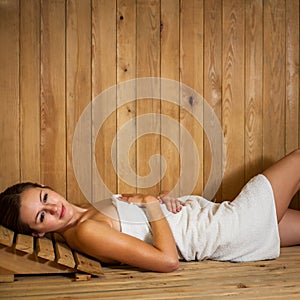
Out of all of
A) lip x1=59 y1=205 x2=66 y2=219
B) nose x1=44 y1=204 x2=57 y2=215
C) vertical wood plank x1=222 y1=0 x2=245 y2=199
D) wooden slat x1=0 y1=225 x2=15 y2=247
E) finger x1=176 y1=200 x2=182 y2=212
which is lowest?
wooden slat x1=0 y1=225 x2=15 y2=247

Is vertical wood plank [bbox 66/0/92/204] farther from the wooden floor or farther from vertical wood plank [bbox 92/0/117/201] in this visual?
the wooden floor

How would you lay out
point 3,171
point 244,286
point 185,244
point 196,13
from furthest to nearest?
1. point 196,13
2. point 3,171
3. point 185,244
4. point 244,286

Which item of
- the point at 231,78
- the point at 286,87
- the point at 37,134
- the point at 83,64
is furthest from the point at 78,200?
the point at 286,87

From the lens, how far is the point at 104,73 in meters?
2.58

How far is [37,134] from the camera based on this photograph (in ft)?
8.28

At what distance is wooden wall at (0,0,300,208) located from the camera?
2.51m

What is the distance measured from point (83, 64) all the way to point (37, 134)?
0.40m

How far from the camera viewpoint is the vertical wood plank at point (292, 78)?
277cm

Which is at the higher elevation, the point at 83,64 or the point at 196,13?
the point at 196,13

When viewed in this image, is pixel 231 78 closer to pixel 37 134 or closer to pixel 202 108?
pixel 202 108

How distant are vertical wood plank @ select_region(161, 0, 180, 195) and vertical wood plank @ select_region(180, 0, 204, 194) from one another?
3 centimetres

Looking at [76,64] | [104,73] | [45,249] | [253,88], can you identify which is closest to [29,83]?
[76,64]

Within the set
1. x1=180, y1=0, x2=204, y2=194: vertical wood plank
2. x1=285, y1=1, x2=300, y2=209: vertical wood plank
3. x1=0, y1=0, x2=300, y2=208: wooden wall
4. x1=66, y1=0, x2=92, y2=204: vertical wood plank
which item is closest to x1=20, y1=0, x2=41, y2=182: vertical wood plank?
x1=0, y1=0, x2=300, y2=208: wooden wall

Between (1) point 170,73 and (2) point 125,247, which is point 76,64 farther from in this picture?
(2) point 125,247
